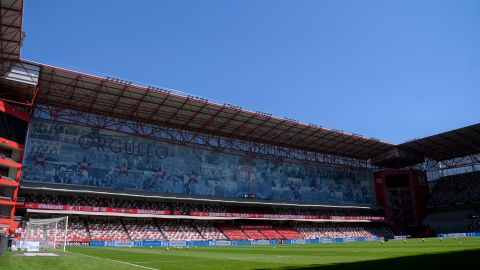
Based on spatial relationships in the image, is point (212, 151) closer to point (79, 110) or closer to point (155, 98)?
point (155, 98)

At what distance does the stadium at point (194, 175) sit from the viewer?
43625 millimetres

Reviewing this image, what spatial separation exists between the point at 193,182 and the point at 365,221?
3696 cm

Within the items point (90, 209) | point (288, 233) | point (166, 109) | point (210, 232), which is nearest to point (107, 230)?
point (90, 209)

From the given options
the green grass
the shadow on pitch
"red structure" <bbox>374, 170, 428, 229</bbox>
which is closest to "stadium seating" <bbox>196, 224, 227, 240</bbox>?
the green grass

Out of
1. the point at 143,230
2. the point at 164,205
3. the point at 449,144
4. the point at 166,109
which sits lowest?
the point at 143,230

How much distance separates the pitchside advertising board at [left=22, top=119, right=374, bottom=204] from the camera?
50.1m

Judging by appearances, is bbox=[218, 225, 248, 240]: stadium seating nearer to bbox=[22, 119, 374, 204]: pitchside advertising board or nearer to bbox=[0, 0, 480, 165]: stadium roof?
bbox=[22, 119, 374, 204]: pitchside advertising board

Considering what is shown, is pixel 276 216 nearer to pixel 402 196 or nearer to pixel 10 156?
pixel 402 196

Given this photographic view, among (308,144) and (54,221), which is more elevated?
(308,144)

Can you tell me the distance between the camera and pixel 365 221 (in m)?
75.6

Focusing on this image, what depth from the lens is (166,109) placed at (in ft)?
181

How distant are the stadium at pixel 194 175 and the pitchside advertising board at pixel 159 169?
17 cm

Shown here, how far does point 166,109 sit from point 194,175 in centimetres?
1221

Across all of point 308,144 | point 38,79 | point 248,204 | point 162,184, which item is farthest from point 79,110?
point 308,144
